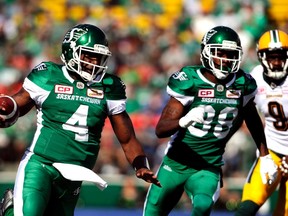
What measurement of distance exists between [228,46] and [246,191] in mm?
1231

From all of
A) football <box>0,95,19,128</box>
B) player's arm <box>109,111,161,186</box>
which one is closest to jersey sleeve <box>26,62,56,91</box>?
football <box>0,95,19,128</box>

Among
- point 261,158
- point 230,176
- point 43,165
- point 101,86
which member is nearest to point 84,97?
point 101,86

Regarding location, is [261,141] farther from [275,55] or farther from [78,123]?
[78,123]

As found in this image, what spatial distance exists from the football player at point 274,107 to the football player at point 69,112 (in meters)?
1.41

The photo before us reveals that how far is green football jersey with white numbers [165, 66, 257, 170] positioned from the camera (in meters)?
5.88

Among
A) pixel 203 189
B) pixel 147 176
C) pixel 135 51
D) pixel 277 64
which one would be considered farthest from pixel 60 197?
pixel 135 51

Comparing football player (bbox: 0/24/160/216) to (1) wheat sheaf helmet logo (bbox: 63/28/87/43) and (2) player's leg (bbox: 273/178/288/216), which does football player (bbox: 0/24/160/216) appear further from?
(2) player's leg (bbox: 273/178/288/216)

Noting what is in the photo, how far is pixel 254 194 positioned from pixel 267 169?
0.22 meters

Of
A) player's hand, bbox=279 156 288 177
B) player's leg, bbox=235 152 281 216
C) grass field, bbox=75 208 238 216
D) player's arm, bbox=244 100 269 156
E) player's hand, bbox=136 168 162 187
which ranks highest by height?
player's hand, bbox=136 168 162 187

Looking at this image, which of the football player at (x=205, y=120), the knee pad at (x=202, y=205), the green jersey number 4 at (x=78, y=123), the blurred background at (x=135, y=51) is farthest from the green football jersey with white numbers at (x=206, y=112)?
the blurred background at (x=135, y=51)

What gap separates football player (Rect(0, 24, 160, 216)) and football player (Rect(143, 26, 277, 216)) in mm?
599

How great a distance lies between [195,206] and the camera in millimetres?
5770

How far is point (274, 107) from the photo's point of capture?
21.5 feet

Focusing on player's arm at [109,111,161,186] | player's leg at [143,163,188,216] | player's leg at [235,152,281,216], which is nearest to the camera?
player's arm at [109,111,161,186]
